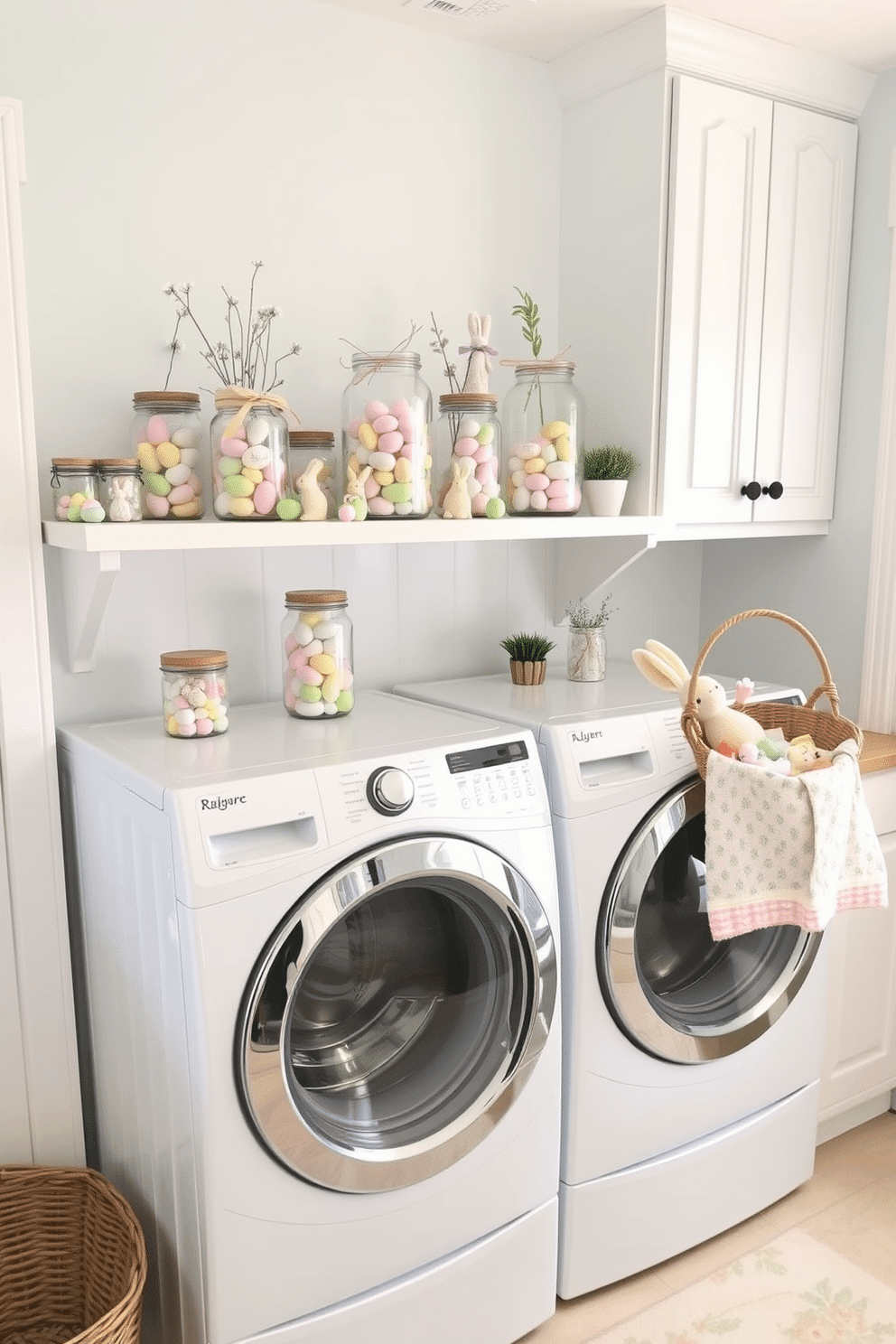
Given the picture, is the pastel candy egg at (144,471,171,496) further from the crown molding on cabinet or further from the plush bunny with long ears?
the crown molding on cabinet

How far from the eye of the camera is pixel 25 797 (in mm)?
1765

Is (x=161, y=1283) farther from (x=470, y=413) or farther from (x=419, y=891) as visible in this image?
(x=470, y=413)

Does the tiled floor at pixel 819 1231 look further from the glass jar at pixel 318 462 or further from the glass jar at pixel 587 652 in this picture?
the glass jar at pixel 318 462

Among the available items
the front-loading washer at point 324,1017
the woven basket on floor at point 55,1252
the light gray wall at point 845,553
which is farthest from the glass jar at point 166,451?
the light gray wall at point 845,553

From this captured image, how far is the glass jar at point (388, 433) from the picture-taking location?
1.89 meters

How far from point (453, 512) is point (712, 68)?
1.06 m

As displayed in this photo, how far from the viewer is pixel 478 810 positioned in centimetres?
168

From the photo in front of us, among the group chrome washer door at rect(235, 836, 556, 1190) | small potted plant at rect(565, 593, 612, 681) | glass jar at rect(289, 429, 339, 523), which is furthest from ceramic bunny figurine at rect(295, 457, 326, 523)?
small potted plant at rect(565, 593, 612, 681)

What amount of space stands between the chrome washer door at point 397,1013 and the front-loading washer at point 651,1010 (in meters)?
0.14

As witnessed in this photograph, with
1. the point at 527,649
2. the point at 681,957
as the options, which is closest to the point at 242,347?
the point at 527,649

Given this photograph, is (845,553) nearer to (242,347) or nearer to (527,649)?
(527,649)

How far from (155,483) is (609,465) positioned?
95 cm

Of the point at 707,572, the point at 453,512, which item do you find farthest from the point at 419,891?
the point at 707,572

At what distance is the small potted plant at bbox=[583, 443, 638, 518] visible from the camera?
2199 mm
